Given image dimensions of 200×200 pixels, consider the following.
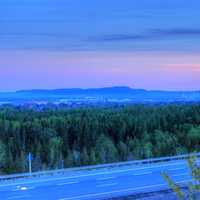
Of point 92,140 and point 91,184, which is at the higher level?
point 91,184

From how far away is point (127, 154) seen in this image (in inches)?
2447

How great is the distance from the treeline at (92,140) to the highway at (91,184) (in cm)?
2147

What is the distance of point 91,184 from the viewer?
78.1 feet

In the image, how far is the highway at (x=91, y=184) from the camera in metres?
21.1

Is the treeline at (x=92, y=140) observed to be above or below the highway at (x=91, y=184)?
below

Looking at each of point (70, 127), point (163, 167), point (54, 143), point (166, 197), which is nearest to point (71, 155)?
point (54, 143)

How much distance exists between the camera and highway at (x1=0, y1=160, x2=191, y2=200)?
21.1 meters

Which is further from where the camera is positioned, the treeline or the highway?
the treeline

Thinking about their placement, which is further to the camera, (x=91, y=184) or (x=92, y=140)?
(x=92, y=140)

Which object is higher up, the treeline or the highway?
the highway

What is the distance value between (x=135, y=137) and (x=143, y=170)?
46.6m

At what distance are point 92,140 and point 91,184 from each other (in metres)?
51.0

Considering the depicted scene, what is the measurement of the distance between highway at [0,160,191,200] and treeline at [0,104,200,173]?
70.4 ft

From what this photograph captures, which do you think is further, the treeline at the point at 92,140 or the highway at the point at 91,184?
the treeline at the point at 92,140
